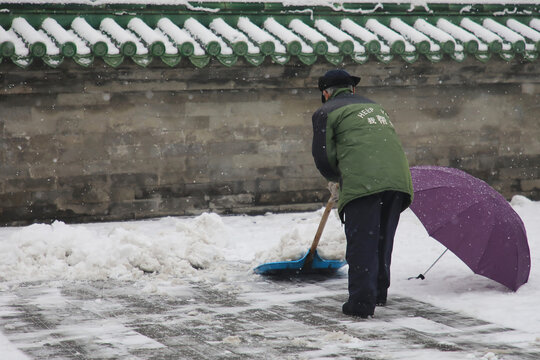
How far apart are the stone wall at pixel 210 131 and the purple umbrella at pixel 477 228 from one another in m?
5.22

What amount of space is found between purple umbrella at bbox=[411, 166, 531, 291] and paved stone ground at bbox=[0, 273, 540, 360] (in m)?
Answer: 0.63

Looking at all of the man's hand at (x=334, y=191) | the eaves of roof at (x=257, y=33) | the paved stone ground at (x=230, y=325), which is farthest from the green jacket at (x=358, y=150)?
the eaves of roof at (x=257, y=33)

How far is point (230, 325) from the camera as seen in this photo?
6309 millimetres

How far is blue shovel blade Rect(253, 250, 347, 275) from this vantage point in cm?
816

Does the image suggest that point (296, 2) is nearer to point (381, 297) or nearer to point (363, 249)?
point (381, 297)

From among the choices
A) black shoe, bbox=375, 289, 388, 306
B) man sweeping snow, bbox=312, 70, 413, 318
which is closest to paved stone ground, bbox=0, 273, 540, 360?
black shoe, bbox=375, 289, 388, 306

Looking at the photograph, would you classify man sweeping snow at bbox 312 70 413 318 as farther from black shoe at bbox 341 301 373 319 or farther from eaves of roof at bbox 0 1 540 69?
eaves of roof at bbox 0 1 540 69

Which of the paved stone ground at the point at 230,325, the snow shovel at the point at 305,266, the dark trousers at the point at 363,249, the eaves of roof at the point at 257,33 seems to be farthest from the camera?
the eaves of roof at the point at 257,33

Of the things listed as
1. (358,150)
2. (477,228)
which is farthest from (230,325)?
(477,228)

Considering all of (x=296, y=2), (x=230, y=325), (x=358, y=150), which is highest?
(x=296, y=2)

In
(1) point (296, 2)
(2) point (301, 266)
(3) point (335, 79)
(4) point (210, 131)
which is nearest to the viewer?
(3) point (335, 79)

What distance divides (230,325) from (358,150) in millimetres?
1674

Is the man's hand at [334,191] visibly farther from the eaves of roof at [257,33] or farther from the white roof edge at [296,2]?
the white roof edge at [296,2]

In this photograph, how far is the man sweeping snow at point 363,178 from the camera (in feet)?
21.3
